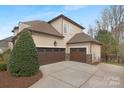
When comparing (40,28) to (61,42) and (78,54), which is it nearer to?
(61,42)

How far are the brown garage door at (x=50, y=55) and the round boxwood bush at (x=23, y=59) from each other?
3950mm

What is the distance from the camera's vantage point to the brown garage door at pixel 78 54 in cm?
1769

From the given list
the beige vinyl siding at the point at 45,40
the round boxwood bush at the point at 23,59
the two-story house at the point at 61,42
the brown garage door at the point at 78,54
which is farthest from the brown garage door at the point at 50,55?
the round boxwood bush at the point at 23,59

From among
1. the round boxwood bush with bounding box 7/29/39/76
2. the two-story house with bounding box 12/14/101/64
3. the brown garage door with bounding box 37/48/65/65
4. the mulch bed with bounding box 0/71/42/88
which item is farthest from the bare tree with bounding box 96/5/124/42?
the mulch bed with bounding box 0/71/42/88

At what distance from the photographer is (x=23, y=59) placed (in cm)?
959

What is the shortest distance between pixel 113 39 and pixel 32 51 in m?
19.8

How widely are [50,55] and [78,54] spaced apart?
4.40 m

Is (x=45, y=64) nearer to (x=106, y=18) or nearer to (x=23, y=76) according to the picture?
(x=23, y=76)

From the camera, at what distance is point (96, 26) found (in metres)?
29.2

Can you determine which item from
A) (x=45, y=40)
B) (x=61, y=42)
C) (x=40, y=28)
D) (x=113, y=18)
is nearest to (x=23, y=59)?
(x=45, y=40)

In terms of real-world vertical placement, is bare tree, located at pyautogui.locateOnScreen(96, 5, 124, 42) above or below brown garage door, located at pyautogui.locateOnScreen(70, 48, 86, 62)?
above

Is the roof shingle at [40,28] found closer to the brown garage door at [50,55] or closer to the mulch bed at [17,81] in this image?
the brown garage door at [50,55]

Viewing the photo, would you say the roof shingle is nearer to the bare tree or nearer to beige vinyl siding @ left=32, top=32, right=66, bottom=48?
beige vinyl siding @ left=32, top=32, right=66, bottom=48

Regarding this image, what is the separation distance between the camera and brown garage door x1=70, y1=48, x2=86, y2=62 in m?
17.7
